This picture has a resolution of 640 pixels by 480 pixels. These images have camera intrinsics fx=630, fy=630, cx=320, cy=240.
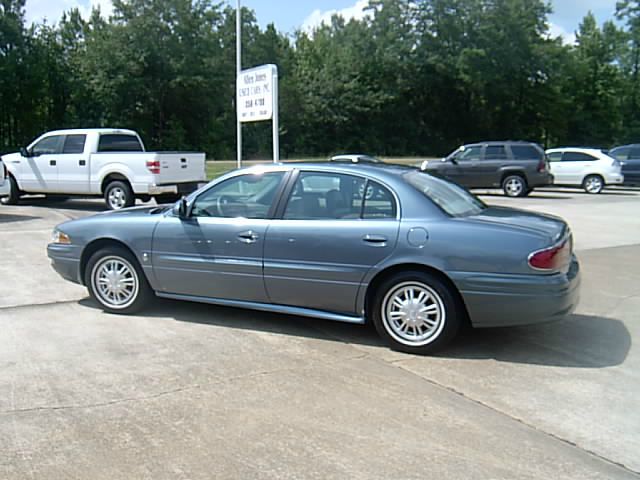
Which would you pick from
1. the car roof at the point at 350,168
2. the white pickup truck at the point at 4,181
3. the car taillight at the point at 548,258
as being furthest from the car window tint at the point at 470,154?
the car taillight at the point at 548,258

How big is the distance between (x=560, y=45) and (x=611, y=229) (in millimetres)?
46937

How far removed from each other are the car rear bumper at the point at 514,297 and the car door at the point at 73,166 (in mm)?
12090

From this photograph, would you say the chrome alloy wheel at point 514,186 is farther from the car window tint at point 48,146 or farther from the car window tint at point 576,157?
the car window tint at point 48,146

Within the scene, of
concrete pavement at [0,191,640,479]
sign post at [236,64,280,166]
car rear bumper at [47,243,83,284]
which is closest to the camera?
concrete pavement at [0,191,640,479]

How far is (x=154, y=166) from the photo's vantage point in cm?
1391

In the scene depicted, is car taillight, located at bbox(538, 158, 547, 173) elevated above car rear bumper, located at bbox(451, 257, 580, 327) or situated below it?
above

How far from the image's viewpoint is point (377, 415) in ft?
12.7

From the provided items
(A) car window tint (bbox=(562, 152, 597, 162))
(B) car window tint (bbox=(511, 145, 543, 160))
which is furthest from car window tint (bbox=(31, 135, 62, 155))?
(A) car window tint (bbox=(562, 152, 597, 162))

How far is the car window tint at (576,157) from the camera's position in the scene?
22761mm

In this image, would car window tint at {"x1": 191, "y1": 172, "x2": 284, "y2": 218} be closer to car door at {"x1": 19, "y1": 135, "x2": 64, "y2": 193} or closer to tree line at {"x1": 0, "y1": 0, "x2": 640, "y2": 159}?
car door at {"x1": 19, "y1": 135, "x2": 64, "y2": 193}

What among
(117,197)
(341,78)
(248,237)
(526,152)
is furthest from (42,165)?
(341,78)

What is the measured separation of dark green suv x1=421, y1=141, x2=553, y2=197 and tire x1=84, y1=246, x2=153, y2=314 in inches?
588

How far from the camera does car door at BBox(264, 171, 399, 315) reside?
5090mm

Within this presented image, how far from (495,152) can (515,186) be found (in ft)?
4.40
